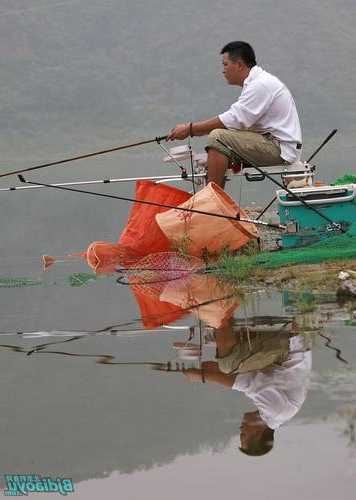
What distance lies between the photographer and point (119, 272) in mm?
7629

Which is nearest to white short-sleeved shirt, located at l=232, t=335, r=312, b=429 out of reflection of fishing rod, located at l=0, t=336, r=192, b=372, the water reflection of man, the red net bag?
the water reflection of man

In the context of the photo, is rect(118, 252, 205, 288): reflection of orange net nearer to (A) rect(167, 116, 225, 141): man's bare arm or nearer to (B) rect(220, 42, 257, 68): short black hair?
(A) rect(167, 116, 225, 141): man's bare arm

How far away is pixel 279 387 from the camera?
348 cm

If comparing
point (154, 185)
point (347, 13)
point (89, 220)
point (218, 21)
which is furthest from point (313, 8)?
point (154, 185)

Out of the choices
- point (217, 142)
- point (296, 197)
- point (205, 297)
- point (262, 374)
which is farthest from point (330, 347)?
point (217, 142)

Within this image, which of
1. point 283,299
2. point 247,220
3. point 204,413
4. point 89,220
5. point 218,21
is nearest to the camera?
point 204,413

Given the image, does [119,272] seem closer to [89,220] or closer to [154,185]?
[154,185]

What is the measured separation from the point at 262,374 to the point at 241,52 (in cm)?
437

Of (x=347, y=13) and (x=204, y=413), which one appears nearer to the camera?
(x=204, y=413)

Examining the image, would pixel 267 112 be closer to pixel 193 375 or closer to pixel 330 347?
pixel 330 347

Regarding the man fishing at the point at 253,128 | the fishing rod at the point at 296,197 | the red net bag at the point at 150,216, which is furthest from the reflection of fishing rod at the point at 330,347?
the red net bag at the point at 150,216

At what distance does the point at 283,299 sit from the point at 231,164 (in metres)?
2.33

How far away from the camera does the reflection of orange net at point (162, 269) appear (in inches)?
272

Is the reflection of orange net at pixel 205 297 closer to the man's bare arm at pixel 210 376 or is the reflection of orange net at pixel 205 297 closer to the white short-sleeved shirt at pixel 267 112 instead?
the man's bare arm at pixel 210 376
